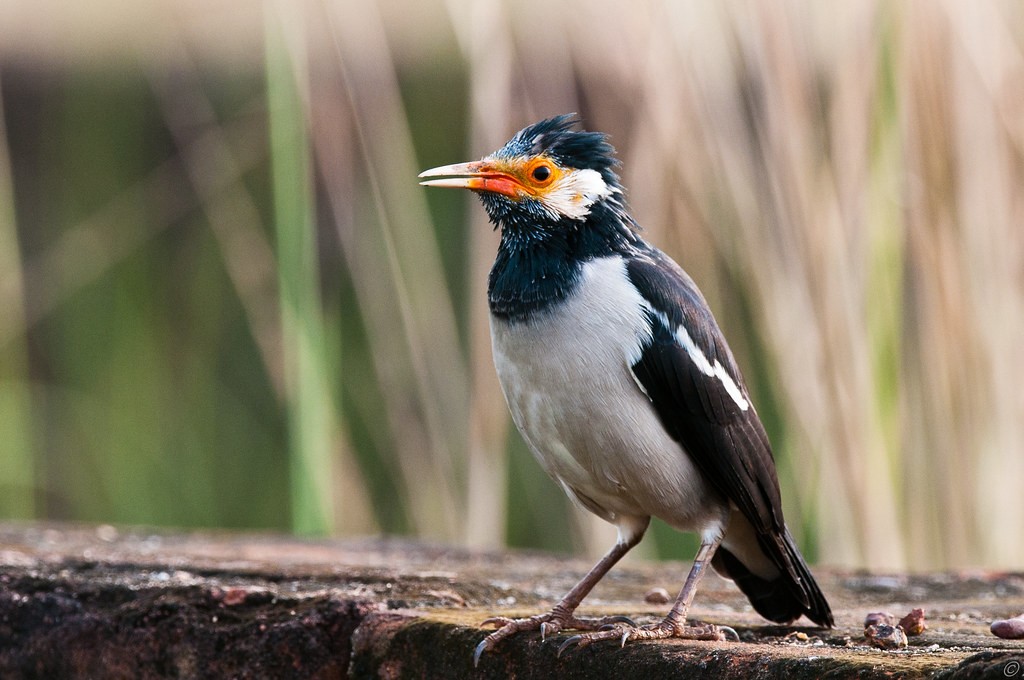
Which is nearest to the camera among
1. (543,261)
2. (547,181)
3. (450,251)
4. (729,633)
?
(729,633)

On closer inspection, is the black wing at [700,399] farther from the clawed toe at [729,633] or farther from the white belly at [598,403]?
the clawed toe at [729,633]

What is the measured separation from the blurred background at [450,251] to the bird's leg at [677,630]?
1376 mm

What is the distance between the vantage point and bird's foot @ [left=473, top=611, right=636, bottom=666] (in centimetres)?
238

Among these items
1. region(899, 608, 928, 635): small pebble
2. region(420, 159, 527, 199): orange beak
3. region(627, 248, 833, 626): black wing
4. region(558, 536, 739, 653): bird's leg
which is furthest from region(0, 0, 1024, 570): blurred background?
region(899, 608, 928, 635): small pebble

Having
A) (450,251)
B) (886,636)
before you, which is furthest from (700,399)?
(450,251)

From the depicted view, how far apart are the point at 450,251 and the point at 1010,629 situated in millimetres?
3672

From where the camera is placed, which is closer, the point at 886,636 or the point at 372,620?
the point at 886,636

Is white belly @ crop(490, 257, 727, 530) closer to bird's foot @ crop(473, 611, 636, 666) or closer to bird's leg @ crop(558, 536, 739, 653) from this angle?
A: bird's leg @ crop(558, 536, 739, 653)

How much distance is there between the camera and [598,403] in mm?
2734

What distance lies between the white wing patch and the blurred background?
3.99ft

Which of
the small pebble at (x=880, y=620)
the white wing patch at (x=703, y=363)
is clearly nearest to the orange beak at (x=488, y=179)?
the white wing patch at (x=703, y=363)

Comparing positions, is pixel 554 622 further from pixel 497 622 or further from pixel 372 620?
pixel 372 620

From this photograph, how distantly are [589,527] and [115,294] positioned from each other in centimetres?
239

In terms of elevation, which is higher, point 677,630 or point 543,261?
point 543,261
